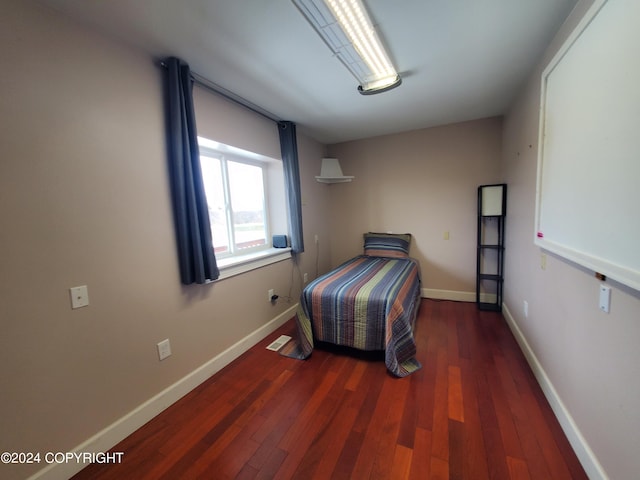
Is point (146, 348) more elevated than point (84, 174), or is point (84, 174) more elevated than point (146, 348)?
point (84, 174)

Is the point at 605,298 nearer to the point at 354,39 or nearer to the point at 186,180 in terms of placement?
the point at 354,39

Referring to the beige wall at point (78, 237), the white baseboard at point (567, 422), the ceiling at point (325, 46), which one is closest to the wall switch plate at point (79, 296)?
the beige wall at point (78, 237)

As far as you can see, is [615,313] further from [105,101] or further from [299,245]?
[105,101]

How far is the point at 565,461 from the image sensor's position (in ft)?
4.03

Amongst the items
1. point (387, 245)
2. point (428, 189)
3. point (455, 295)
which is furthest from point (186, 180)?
point (455, 295)

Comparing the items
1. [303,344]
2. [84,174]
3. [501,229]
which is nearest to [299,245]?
[303,344]

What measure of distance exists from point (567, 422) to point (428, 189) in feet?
8.91

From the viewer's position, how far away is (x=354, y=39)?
4.97 feet

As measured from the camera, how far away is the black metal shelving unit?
2903mm

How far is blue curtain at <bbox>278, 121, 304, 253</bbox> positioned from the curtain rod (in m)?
0.19

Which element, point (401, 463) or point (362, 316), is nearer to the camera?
point (401, 463)

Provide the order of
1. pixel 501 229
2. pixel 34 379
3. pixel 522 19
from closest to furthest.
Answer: pixel 34 379 → pixel 522 19 → pixel 501 229

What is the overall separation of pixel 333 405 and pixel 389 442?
1.37 ft

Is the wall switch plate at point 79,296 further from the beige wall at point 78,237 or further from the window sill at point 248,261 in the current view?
the window sill at point 248,261
